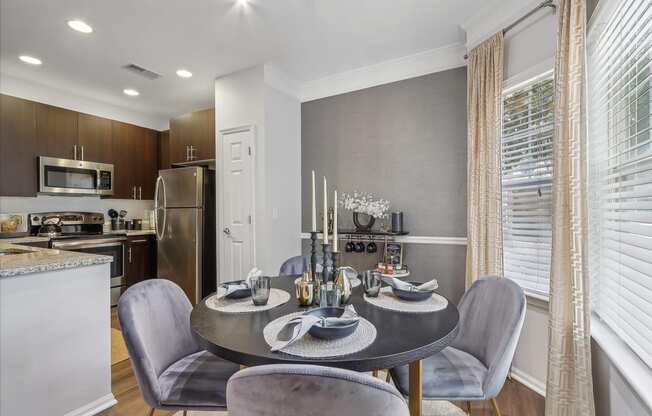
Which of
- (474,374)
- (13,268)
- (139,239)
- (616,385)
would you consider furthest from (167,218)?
(616,385)

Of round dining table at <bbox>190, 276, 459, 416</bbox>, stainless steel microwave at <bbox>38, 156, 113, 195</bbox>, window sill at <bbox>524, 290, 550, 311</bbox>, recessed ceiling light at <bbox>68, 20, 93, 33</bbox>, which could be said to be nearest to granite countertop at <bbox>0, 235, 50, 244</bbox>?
stainless steel microwave at <bbox>38, 156, 113, 195</bbox>

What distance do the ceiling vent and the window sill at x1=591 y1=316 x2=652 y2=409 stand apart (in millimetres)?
4155

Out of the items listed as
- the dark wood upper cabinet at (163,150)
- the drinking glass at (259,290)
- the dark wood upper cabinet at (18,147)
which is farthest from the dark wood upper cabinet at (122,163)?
the drinking glass at (259,290)

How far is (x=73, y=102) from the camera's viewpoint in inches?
160

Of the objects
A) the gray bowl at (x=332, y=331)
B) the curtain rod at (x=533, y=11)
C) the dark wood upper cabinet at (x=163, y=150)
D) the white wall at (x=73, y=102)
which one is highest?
the white wall at (x=73, y=102)

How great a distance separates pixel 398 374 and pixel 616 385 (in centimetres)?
86

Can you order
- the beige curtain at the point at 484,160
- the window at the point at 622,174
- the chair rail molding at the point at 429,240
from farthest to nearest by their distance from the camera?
1. the chair rail molding at the point at 429,240
2. the beige curtain at the point at 484,160
3. the window at the point at 622,174

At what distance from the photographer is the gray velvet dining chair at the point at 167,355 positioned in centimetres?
125

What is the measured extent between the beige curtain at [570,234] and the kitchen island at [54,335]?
2.53m

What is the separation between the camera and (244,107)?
3.38 metres

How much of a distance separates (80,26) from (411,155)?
3.01m

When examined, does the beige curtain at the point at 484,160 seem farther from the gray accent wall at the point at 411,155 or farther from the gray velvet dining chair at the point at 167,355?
the gray velvet dining chair at the point at 167,355

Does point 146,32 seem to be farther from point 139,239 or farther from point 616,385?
point 616,385

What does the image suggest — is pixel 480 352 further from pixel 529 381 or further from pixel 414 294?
pixel 529 381
